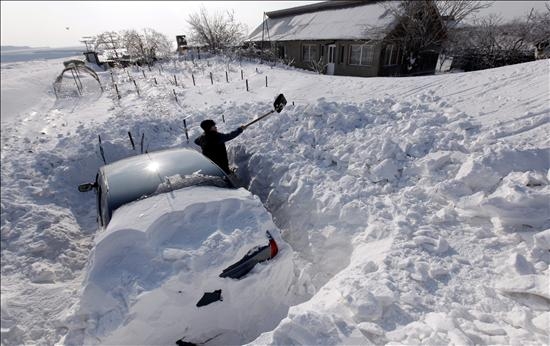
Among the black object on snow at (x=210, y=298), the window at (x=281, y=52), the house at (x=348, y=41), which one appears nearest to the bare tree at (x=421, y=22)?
the house at (x=348, y=41)

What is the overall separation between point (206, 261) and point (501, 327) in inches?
96.4

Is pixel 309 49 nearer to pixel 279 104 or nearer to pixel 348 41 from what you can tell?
pixel 348 41

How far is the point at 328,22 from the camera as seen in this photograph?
21.2m

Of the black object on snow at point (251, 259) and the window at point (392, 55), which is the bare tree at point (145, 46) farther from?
the black object on snow at point (251, 259)

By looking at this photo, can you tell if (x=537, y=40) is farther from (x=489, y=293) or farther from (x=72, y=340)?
(x=72, y=340)

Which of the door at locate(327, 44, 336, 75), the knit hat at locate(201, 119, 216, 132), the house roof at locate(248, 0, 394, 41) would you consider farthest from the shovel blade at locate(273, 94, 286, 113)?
the door at locate(327, 44, 336, 75)

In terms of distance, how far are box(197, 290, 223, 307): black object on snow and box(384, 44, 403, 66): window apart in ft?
61.3

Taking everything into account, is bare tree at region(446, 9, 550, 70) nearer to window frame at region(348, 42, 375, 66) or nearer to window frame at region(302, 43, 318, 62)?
window frame at region(348, 42, 375, 66)

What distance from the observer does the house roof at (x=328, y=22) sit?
58.4 feet

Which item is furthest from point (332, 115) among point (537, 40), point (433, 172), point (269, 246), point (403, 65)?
point (403, 65)

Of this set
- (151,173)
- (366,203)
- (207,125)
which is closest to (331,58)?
(207,125)

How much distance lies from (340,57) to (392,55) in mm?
3302

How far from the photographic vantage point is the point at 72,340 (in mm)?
2383

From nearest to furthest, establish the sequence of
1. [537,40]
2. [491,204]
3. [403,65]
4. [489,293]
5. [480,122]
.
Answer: [489,293] → [491,204] → [480,122] → [537,40] → [403,65]
